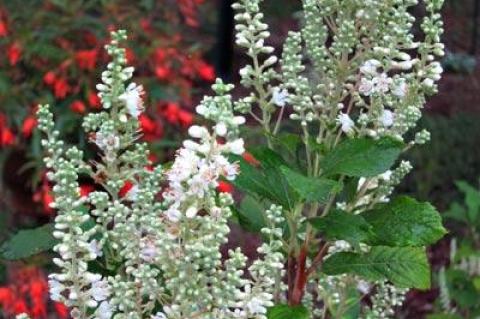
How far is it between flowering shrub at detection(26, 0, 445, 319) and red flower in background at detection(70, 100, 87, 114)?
2526 millimetres

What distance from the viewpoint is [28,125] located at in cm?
402

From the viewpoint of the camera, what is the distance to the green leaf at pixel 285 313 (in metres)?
1.39

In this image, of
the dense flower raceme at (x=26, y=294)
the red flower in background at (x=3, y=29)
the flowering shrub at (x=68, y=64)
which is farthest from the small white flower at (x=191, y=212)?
the red flower in background at (x=3, y=29)

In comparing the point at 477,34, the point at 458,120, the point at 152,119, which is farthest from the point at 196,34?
the point at 152,119

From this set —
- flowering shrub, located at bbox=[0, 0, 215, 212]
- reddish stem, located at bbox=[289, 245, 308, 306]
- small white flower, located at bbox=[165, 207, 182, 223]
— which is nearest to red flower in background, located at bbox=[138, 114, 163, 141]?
flowering shrub, located at bbox=[0, 0, 215, 212]

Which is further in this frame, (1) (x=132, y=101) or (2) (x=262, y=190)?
(2) (x=262, y=190)

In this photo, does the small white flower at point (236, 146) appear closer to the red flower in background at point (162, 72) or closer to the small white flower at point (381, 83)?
the small white flower at point (381, 83)

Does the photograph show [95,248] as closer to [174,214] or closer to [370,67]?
[174,214]

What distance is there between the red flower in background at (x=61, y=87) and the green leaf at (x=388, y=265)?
9.01 ft

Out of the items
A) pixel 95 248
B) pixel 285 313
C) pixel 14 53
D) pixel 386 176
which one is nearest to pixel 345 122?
pixel 386 176

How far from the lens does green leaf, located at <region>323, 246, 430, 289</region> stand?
1.43 m

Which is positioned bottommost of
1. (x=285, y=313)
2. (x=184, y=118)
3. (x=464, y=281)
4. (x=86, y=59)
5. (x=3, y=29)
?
(x=464, y=281)

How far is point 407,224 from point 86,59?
2.85m

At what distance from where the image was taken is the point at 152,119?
421 cm
